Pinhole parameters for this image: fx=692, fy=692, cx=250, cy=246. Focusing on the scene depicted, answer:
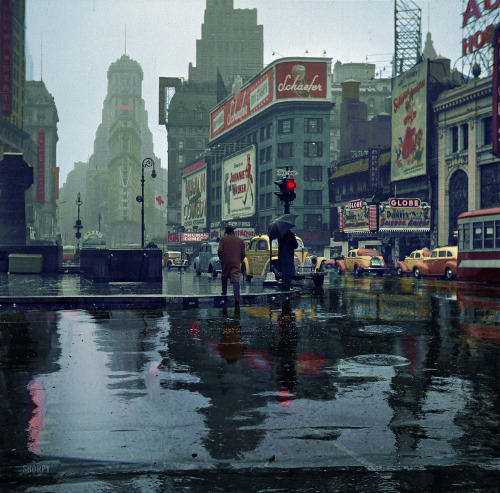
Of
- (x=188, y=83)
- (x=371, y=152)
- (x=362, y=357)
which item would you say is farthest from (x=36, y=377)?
(x=188, y=83)

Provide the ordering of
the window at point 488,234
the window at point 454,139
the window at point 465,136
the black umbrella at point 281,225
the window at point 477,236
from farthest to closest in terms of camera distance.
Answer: the window at point 454,139
the window at point 465,136
the window at point 477,236
the window at point 488,234
the black umbrella at point 281,225

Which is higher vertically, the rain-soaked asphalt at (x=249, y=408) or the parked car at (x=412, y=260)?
the parked car at (x=412, y=260)

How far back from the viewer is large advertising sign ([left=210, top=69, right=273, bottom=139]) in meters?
92.9

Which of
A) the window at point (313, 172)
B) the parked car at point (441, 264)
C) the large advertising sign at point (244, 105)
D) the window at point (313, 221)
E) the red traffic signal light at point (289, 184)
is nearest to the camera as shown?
the red traffic signal light at point (289, 184)

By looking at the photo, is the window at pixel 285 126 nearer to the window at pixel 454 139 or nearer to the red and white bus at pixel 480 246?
the window at pixel 454 139

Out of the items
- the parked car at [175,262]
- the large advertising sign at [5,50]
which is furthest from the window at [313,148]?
the large advertising sign at [5,50]

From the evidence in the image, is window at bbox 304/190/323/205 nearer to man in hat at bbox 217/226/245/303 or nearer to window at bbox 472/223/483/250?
window at bbox 472/223/483/250

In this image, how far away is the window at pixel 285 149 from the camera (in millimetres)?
91744

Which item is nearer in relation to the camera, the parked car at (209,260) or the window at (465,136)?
the parked car at (209,260)

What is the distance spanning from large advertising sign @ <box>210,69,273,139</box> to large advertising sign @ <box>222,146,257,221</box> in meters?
5.83

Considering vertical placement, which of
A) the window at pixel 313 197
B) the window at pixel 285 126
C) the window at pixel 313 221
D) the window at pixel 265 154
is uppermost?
the window at pixel 285 126

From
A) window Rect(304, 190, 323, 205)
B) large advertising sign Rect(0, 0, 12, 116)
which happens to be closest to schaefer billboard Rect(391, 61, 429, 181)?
window Rect(304, 190, 323, 205)

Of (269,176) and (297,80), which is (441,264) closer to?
(269,176)

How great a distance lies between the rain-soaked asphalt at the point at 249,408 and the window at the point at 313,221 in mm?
77573
